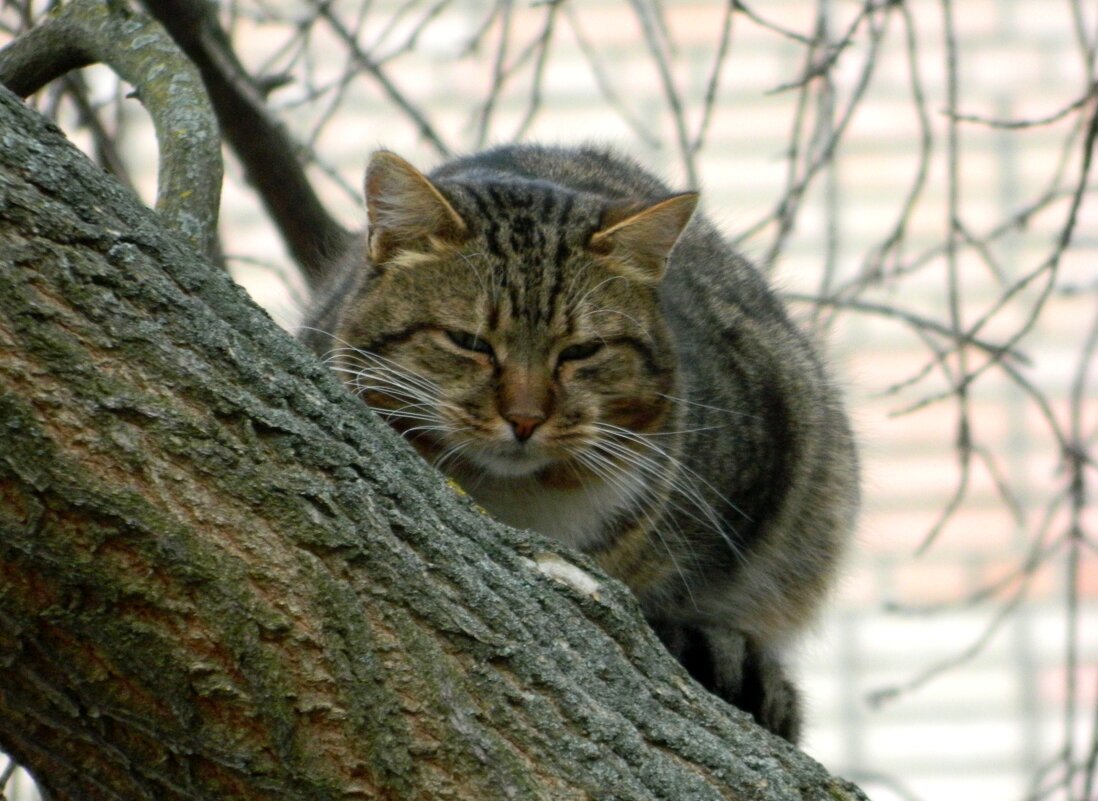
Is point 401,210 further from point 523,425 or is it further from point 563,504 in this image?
point 563,504

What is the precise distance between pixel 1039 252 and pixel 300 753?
6092 mm

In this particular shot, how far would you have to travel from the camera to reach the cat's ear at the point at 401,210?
2.68 m

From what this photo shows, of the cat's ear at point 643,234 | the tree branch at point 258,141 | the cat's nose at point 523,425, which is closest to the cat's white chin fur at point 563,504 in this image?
the cat's nose at point 523,425

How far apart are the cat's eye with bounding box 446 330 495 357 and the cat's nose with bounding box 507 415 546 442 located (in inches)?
5.9

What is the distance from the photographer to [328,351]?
2814mm

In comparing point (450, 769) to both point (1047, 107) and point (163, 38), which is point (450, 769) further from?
point (1047, 107)

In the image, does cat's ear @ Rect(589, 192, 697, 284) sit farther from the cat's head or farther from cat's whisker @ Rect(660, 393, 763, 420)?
cat's whisker @ Rect(660, 393, 763, 420)

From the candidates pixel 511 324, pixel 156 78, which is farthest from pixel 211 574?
pixel 511 324

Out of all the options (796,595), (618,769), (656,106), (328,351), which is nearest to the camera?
(618,769)

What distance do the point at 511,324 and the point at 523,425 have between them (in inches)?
8.0

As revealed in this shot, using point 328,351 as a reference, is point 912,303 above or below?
above

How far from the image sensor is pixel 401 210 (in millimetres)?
2750

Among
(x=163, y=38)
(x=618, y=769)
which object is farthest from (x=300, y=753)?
(x=163, y=38)

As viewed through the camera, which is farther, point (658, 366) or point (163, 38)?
point (658, 366)
